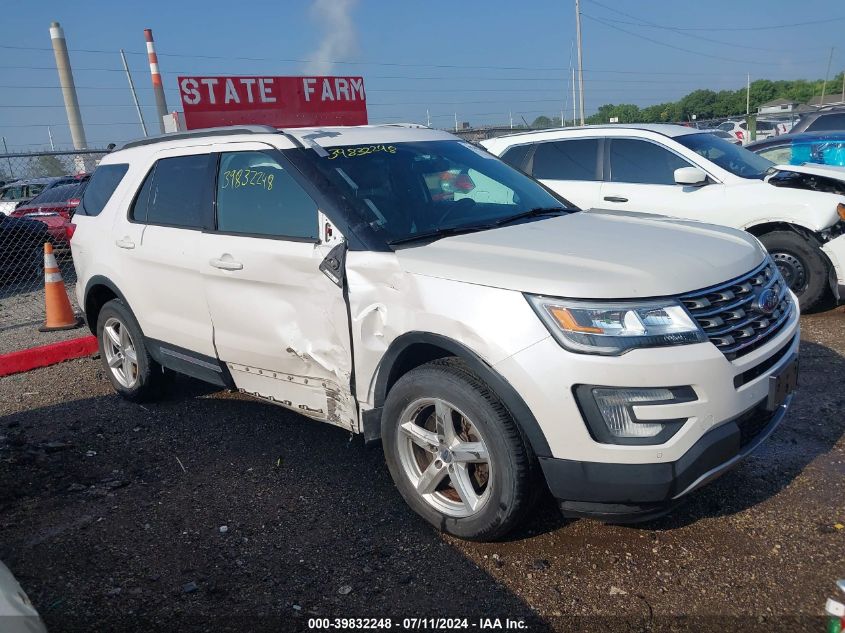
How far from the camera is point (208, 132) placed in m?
4.43

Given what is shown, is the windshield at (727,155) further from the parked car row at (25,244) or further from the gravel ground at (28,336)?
the parked car row at (25,244)

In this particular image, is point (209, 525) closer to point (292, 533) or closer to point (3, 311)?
point (292, 533)

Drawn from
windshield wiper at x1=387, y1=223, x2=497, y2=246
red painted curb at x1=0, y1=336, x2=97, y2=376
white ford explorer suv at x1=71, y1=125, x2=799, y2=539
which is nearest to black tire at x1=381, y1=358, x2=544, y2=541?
white ford explorer suv at x1=71, y1=125, x2=799, y2=539

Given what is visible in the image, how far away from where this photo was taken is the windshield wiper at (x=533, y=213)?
12.4 ft

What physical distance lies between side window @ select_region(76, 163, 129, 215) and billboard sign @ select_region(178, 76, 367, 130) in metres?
0.64

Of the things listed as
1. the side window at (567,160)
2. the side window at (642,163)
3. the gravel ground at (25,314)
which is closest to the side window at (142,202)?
the gravel ground at (25,314)

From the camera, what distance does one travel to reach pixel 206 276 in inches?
164

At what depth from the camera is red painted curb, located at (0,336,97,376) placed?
21.0 feet

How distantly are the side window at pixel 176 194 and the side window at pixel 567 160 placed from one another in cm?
423

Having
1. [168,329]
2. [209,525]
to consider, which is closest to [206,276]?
[168,329]

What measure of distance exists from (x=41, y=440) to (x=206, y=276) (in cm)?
172

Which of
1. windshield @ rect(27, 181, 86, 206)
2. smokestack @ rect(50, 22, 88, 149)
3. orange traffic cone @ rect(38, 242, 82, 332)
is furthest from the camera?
smokestack @ rect(50, 22, 88, 149)

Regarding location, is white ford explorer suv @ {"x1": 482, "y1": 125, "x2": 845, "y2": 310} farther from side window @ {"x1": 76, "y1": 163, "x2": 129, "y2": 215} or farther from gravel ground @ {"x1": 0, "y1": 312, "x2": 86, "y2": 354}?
gravel ground @ {"x1": 0, "y1": 312, "x2": 86, "y2": 354}

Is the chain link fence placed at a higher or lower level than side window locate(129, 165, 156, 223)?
lower
